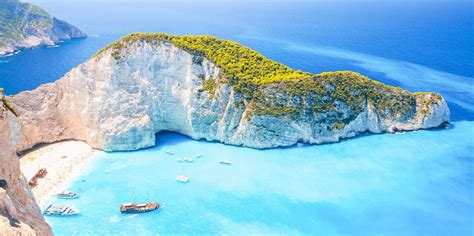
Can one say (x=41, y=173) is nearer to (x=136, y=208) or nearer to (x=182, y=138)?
(x=136, y=208)

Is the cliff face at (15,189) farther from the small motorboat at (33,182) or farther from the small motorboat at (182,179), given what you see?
the small motorboat at (33,182)

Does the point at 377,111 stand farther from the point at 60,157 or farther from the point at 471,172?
the point at 60,157

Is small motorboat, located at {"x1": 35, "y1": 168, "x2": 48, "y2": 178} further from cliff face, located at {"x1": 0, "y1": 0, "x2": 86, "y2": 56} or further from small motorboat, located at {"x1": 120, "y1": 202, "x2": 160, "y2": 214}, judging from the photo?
cliff face, located at {"x1": 0, "y1": 0, "x2": 86, "y2": 56}

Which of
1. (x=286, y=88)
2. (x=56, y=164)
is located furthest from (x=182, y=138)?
(x=56, y=164)

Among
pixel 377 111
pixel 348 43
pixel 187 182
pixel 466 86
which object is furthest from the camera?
pixel 348 43

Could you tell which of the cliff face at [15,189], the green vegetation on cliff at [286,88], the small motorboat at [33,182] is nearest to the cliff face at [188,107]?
the green vegetation on cliff at [286,88]

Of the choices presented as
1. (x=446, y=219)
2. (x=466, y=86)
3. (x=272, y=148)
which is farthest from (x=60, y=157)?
(x=466, y=86)
